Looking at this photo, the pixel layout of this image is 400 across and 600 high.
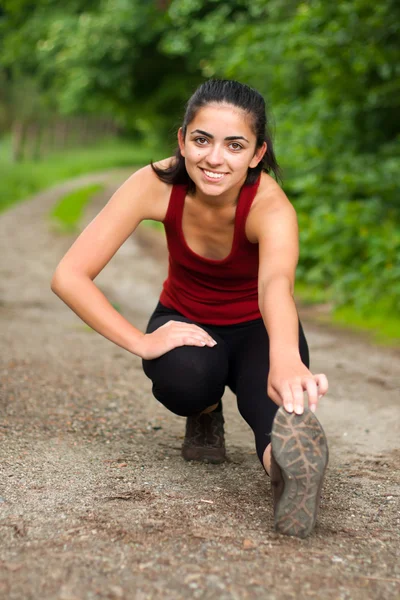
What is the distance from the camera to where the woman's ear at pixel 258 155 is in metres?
2.65

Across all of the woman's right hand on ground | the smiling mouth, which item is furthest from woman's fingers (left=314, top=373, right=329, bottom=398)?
the smiling mouth

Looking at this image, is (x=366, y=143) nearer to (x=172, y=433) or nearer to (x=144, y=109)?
(x=172, y=433)

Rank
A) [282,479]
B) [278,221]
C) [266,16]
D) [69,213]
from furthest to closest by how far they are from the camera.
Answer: [69,213] → [266,16] → [278,221] → [282,479]

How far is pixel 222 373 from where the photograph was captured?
2664 millimetres

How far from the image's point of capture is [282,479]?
207cm

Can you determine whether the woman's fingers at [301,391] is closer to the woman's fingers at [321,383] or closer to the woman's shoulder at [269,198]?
the woman's fingers at [321,383]

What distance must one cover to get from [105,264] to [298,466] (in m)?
1.00

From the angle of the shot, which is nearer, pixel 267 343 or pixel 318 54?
pixel 267 343

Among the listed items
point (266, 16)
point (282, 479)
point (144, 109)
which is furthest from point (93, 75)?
point (282, 479)

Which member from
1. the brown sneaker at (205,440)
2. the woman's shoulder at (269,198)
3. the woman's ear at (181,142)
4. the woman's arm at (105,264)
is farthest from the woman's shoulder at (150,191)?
the brown sneaker at (205,440)

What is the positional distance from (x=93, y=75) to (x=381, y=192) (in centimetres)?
894

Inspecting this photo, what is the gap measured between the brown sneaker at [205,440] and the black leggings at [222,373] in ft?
0.48

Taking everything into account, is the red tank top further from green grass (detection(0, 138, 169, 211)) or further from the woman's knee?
green grass (detection(0, 138, 169, 211))

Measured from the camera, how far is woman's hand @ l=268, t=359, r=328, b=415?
2068 mm
